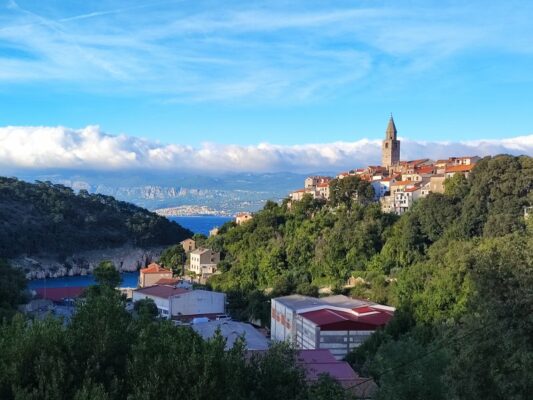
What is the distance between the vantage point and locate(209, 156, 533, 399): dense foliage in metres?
9.38

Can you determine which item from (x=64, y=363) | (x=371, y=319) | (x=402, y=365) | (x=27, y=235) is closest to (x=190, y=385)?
(x=64, y=363)

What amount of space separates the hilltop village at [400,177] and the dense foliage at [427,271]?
2930 mm

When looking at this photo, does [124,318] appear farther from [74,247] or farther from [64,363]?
[74,247]

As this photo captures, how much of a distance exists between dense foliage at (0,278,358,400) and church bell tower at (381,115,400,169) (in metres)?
54.1

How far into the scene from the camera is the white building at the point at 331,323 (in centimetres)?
2472

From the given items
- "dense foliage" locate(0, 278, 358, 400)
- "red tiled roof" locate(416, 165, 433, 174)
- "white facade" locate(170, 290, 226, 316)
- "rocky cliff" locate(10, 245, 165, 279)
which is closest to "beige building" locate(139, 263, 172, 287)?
"white facade" locate(170, 290, 226, 316)

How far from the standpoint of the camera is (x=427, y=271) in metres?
28.6

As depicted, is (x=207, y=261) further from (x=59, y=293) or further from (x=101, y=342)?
(x=101, y=342)

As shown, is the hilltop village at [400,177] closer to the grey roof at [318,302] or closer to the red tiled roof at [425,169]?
the red tiled roof at [425,169]

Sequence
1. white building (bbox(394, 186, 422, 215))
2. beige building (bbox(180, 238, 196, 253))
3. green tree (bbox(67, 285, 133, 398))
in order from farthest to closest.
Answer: beige building (bbox(180, 238, 196, 253))
white building (bbox(394, 186, 422, 215))
green tree (bbox(67, 285, 133, 398))

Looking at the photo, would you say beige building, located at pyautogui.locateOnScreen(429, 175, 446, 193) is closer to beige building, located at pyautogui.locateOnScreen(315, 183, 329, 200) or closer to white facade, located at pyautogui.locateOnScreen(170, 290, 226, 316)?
beige building, located at pyautogui.locateOnScreen(315, 183, 329, 200)

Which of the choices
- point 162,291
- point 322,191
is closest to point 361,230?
point 162,291

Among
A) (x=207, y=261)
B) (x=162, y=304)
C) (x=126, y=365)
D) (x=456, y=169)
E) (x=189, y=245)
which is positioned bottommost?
(x=162, y=304)

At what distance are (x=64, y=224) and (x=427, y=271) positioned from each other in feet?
223
